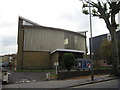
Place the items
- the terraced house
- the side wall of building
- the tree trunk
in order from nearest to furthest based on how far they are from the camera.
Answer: the tree trunk < the side wall of building < the terraced house

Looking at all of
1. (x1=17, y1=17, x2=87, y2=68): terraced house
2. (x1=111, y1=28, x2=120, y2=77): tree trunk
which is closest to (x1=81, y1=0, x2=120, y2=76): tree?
(x1=111, y1=28, x2=120, y2=77): tree trunk

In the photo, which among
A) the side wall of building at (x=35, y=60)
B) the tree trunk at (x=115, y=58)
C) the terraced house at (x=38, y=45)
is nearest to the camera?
the tree trunk at (x=115, y=58)

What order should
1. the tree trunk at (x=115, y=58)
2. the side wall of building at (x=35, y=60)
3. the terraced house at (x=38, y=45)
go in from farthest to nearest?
the terraced house at (x=38, y=45) < the side wall of building at (x=35, y=60) < the tree trunk at (x=115, y=58)

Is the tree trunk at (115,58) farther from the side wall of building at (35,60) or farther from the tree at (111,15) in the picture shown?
the side wall of building at (35,60)

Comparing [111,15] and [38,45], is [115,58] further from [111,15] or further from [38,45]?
[38,45]

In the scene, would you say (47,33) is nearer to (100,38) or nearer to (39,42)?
(39,42)

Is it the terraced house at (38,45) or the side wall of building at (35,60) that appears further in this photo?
the terraced house at (38,45)

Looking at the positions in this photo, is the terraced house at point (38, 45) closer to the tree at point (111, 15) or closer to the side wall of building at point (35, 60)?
the side wall of building at point (35, 60)

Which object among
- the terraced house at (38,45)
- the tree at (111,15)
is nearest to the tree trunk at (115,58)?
the tree at (111,15)

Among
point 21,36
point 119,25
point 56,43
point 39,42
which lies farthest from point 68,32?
point 119,25

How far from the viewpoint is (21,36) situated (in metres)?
49.9

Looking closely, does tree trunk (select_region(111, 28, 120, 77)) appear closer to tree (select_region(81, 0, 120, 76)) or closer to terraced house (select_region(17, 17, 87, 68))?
tree (select_region(81, 0, 120, 76))

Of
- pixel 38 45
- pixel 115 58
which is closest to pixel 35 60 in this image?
pixel 38 45

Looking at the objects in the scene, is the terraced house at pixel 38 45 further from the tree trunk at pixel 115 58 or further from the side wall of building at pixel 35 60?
the tree trunk at pixel 115 58
